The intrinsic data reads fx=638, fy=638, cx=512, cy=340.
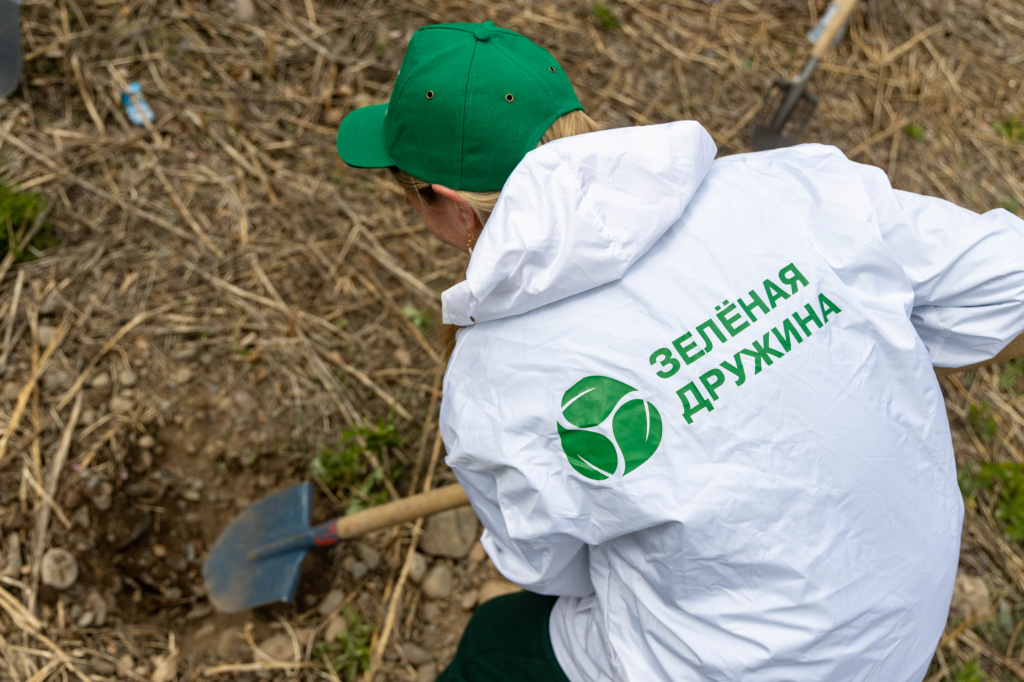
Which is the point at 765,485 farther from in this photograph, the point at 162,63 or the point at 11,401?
the point at 162,63

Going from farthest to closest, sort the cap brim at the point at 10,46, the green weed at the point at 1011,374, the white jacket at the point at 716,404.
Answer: the green weed at the point at 1011,374 < the cap brim at the point at 10,46 < the white jacket at the point at 716,404

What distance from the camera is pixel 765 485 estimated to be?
994 millimetres

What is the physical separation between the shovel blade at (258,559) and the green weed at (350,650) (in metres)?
0.20

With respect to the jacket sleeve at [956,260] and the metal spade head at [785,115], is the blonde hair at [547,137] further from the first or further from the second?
the metal spade head at [785,115]

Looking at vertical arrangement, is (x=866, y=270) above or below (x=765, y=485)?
above

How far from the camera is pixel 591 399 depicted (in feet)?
3.38

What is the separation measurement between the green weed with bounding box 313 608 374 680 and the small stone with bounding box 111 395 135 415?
1005mm

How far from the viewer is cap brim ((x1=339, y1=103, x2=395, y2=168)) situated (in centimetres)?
146

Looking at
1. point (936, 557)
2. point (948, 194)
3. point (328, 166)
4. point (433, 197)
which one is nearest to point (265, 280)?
point (328, 166)

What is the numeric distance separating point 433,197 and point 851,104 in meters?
2.53

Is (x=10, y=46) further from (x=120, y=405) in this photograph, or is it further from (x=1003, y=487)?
(x=1003, y=487)

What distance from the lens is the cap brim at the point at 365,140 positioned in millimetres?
1460

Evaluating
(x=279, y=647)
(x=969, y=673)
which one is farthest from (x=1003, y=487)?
(x=279, y=647)

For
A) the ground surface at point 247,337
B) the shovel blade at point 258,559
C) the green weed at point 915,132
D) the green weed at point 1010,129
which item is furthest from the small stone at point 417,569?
the green weed at point 1010,129
